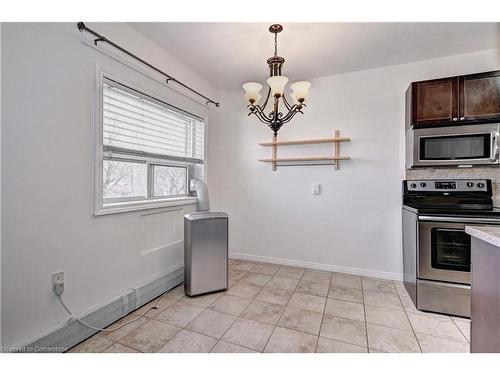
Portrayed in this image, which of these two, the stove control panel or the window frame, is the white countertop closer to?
the stove control panel

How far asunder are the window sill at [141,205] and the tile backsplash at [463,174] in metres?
2.55

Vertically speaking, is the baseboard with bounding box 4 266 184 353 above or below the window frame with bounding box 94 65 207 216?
below

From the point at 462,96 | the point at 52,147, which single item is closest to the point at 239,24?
the point at 52,147

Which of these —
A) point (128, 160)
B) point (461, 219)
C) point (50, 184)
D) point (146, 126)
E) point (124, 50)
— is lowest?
point (461, 219)

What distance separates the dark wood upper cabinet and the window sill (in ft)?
8.37

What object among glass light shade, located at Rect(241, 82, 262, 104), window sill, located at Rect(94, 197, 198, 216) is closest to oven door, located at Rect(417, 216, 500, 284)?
glass light shade, located at Rect(241, 82, 262, 104)

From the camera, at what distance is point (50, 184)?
1.56 m

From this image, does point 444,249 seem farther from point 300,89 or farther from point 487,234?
point 300,89

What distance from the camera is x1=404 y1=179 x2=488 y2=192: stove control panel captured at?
2.44 metres

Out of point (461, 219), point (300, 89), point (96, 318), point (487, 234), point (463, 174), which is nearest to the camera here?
point (487, 234)

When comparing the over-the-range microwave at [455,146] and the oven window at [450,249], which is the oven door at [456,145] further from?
the oven window at [450,249]

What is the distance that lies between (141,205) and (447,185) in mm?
Result: 3074

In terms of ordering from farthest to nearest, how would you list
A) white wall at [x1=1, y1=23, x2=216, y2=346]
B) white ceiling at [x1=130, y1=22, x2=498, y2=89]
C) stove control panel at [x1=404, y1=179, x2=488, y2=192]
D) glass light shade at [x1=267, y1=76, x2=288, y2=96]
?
1. stove control panel at [x1=404, y1=179, x2=488, y2=192]
2. white ceiling at [x1=130, y1=22, x2=498, y2=89]
3. glass light shade at [x1=267, y1=76, x2=288, y2=96]
4. white wall at [x1=1, y1=23, x2=216, y2=346]

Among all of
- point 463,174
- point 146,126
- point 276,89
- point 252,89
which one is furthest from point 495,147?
point 146,126
